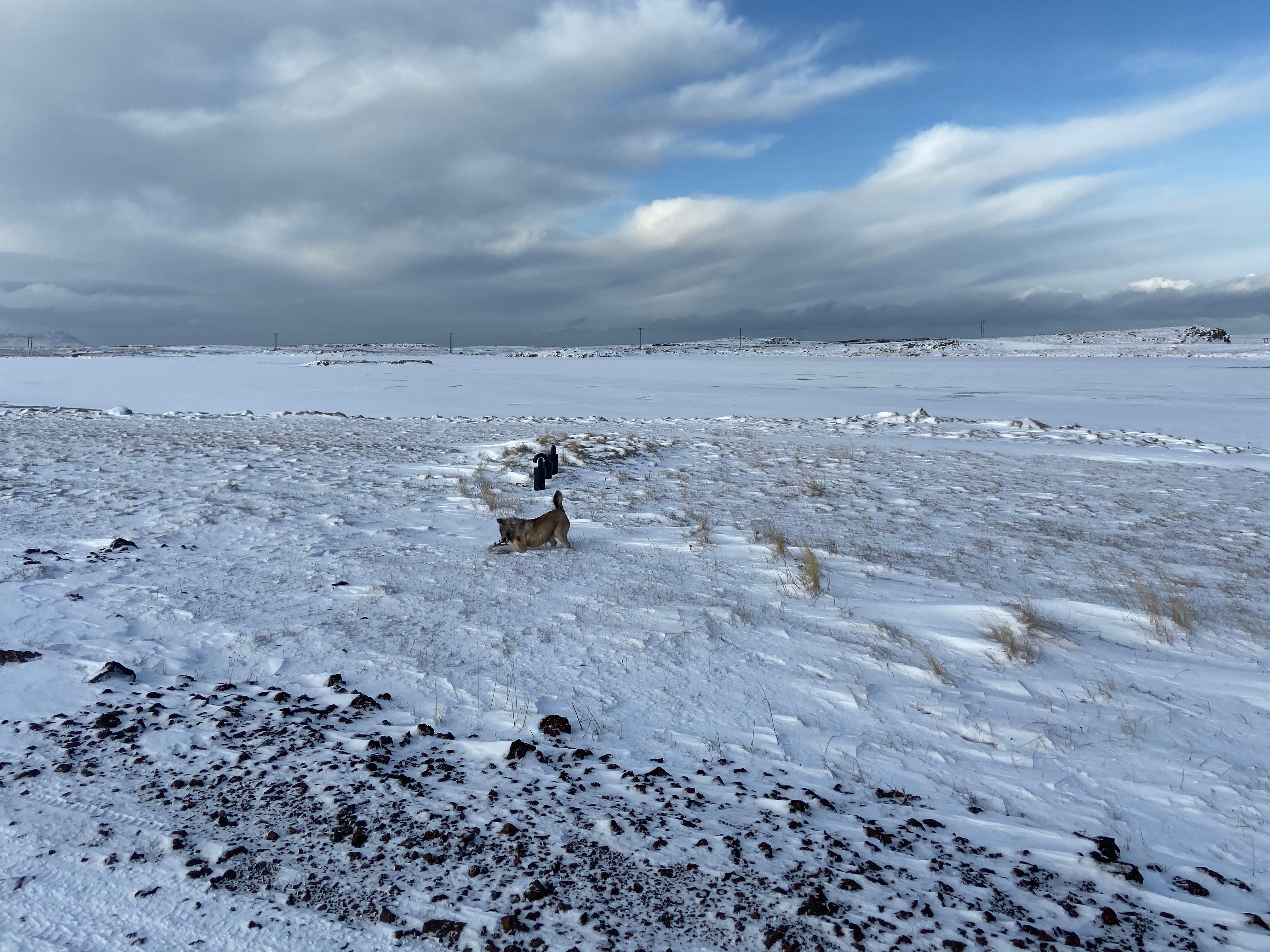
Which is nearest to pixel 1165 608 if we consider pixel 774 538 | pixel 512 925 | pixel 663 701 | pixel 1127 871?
pixel 774 538

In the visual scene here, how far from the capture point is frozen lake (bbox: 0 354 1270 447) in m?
28.7

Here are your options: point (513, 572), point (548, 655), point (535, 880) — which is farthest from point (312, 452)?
point (535, 880)

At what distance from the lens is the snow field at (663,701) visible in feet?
8.51

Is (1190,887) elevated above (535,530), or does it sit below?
below

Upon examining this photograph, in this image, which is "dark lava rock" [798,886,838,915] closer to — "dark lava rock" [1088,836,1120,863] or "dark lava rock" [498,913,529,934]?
"dark lava rock" [498,913,529,934]

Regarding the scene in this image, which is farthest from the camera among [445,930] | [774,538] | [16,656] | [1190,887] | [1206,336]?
[1206,336]

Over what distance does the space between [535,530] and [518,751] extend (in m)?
3.69

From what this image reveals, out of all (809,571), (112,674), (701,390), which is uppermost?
(701,390)

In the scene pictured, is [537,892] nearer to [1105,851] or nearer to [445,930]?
[445,930]

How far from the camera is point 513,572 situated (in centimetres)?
654

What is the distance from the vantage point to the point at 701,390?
42.0 meters

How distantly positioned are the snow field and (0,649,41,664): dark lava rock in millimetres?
86

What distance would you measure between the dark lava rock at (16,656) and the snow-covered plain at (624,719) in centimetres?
A: 9

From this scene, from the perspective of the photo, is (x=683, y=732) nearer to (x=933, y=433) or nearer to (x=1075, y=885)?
(x=1075, y=885)
